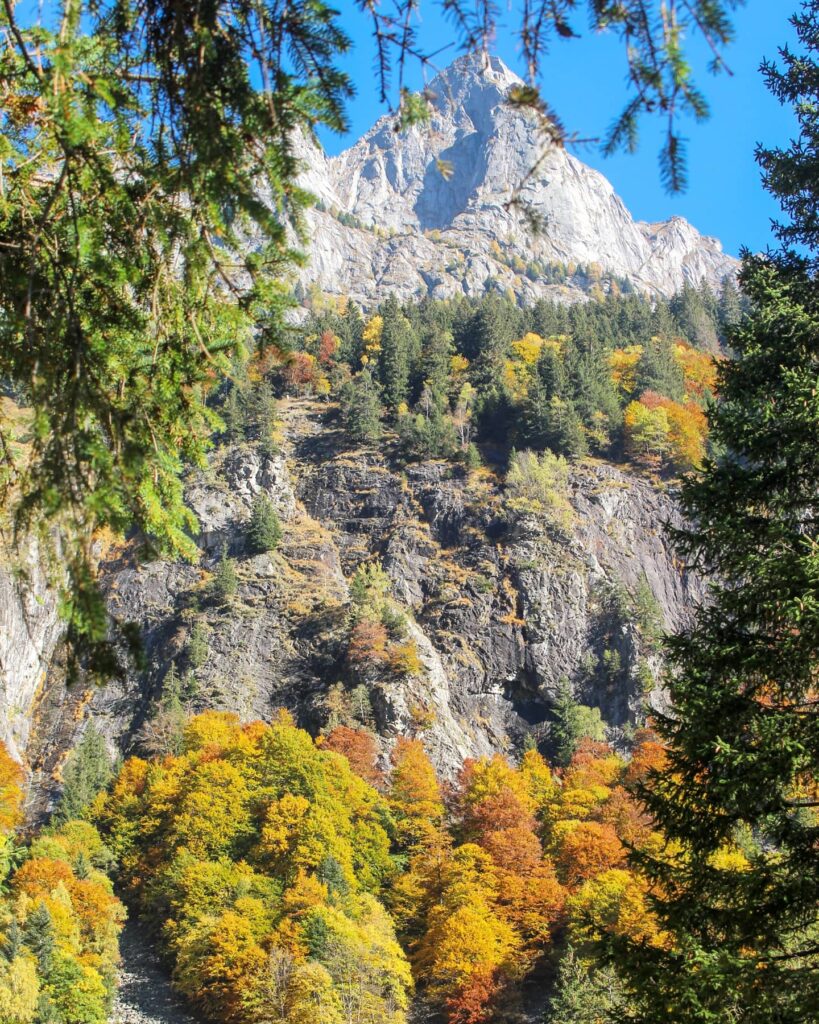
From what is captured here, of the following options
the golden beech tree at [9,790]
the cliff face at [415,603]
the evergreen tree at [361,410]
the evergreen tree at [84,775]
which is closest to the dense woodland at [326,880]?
the evergreen tree at [84,775]

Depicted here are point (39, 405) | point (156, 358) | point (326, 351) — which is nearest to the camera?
point (39, 405)

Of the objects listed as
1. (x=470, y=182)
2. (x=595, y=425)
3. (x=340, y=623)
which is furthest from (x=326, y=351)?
(x=470, y=182)

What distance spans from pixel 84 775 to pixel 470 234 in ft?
499

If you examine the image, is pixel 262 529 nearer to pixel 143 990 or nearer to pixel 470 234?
pixel 143 990

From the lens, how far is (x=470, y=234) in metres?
175

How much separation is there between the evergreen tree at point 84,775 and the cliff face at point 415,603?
2112 mm

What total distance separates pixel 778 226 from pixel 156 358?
8.36m

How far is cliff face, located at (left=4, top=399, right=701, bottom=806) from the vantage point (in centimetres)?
4734

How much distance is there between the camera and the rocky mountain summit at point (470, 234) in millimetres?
161375

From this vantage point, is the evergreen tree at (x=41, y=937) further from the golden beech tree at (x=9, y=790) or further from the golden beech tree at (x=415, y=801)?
the golden beech tree at (x=415, y=801)

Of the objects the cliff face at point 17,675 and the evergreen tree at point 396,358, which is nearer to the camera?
the cliff face at point 17,675

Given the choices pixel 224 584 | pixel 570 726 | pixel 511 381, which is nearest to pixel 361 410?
pixel 511 381

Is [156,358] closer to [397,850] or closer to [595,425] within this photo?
[397,850]

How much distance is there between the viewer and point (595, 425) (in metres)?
65.7
